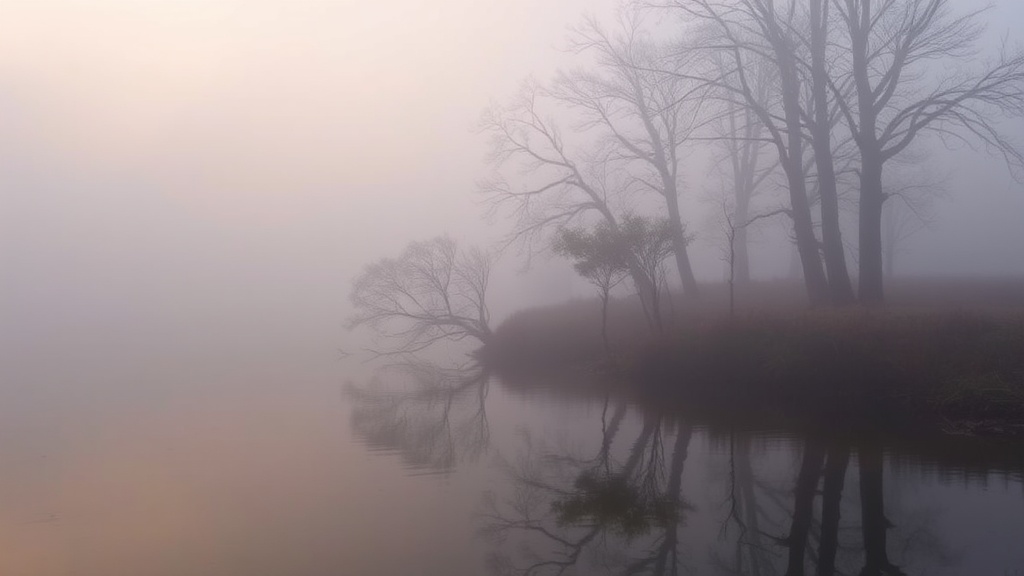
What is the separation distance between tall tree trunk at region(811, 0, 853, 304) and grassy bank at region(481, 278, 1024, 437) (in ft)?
8.73

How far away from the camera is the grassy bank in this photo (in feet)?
44.6

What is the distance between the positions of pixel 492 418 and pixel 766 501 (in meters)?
8.50

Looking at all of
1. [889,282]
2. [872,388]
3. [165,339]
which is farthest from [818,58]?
[165,339]

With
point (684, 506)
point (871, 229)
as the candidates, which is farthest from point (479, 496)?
point (871, 229)

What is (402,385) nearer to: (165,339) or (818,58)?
(818,58)

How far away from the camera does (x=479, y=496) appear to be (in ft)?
33.6

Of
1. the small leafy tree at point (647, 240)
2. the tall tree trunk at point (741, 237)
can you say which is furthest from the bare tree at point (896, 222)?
the small leafy tree at point (647, 240)

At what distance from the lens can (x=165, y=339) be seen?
46.8 metres

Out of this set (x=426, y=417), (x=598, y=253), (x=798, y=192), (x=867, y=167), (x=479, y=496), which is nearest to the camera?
(x=479, y=496)

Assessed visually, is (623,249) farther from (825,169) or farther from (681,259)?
(681,259)

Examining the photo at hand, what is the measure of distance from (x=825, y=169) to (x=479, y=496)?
18.3 meters

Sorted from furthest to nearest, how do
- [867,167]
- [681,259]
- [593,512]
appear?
[681,259] → [867,167] → [593,512]

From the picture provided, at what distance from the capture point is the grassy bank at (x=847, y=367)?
13594 millimetres

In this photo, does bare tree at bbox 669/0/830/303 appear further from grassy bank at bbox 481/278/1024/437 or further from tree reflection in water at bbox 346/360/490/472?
tree reflection in water at bbox 346/360/490/472
